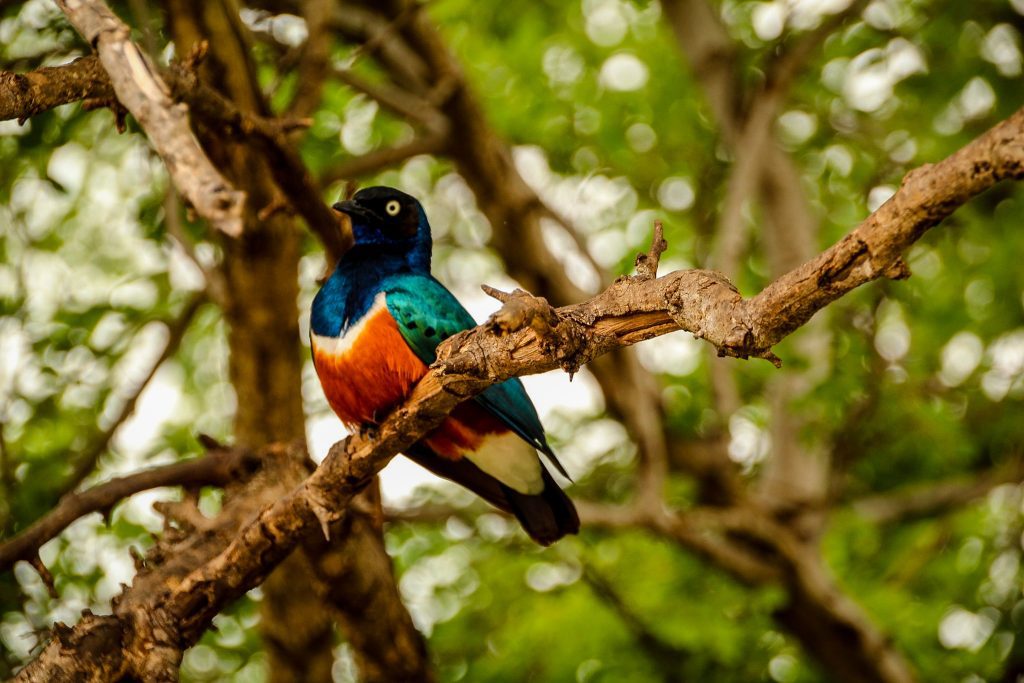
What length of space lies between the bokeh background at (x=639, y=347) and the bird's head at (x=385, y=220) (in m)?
1.21

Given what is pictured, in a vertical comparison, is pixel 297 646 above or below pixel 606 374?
below

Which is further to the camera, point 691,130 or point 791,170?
point 691,130

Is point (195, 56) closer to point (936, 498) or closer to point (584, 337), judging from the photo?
point (584, 337)

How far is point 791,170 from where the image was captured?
908 cm

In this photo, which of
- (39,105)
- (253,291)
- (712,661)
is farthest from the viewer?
(712,661)

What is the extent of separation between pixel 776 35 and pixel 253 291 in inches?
175

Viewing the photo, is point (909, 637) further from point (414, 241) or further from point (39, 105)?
point (39, 105)

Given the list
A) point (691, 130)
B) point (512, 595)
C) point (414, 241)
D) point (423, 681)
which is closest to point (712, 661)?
point (512, 595)

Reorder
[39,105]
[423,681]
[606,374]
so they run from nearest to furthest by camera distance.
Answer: [39,105]
[423,681]
[606,374]

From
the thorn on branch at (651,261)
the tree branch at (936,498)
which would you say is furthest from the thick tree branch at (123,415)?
the tree branch at (936,498)

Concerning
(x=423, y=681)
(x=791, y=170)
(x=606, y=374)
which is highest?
(x=791, y=170)

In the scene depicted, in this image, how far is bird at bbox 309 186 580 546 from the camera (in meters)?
4.51

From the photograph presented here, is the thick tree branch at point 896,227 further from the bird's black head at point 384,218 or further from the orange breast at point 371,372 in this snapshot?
the bird's black head at point 384,218

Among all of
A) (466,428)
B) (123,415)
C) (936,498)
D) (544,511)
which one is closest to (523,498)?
(544,511)
